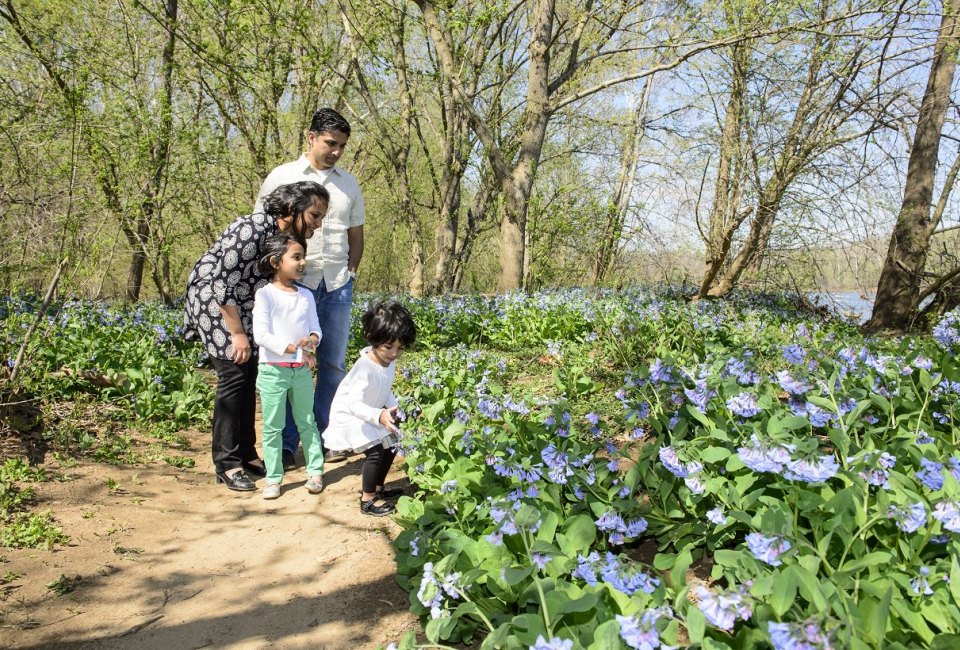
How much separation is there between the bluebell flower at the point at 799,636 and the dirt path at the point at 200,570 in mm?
1352

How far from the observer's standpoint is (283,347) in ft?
10.5

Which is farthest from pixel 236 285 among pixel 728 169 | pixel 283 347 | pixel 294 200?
pixel 728 169

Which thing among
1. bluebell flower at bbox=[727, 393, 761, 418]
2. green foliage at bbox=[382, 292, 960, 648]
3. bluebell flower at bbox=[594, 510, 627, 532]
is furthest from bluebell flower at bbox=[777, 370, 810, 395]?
bluebell flower at bbox=[594, 510, 627, 532]

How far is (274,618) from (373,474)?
934mm

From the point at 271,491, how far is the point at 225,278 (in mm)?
1174

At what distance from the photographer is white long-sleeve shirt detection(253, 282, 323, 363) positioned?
318cm

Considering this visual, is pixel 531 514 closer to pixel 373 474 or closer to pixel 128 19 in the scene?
pixel 373 474

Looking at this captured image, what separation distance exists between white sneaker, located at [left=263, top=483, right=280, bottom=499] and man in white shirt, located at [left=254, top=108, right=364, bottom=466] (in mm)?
511

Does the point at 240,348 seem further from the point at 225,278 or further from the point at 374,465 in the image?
the point at 374,465

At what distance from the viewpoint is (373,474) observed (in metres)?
3.11

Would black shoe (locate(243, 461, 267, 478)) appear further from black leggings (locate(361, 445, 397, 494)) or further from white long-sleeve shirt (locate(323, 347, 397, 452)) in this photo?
black leggings (locate(361, 445, 397, 494))

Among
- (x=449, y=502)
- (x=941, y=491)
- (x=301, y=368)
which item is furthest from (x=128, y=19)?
(x=941, y=491)

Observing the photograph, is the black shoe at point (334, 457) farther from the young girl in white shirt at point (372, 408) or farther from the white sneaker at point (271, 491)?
the young girl in white shirt at point (372, 408)

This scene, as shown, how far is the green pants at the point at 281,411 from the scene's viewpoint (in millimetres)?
3260
